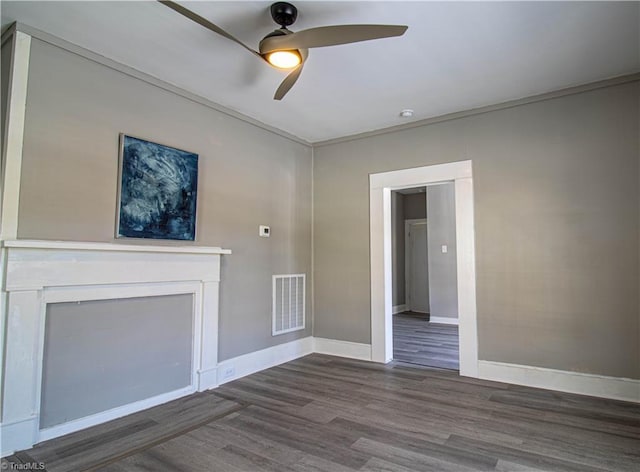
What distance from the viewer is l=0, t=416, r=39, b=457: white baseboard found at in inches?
86.7

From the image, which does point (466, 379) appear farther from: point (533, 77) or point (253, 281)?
point (533, 77)

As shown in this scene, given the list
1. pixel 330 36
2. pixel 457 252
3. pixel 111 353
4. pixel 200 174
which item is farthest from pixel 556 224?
pixel 111 353

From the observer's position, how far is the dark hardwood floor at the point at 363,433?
2158 mm

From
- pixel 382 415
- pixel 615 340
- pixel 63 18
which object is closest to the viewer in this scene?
pixel 63 18

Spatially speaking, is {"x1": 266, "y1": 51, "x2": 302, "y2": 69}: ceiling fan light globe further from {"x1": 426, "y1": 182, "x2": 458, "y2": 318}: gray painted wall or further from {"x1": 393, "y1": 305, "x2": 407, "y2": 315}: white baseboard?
{"x1": 393, "y1": 305, "x2": 407, "y2": 315}: white baseboard

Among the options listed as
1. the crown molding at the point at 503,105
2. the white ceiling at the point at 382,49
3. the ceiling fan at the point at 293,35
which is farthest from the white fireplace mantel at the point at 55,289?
the crown molding at the point at 503,105

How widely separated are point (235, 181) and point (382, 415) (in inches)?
99.5

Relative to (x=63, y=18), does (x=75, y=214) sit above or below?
below

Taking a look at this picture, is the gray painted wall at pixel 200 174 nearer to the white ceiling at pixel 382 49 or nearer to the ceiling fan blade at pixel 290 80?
the white ceiling at pixel 382 49

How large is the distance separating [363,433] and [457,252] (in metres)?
2.08

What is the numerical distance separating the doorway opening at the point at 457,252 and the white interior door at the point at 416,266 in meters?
4.27

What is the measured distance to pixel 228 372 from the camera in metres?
3.61

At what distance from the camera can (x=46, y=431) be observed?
2.40 metres

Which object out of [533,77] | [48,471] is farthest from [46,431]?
[533,77]
